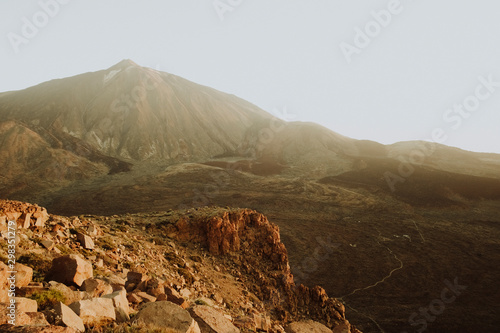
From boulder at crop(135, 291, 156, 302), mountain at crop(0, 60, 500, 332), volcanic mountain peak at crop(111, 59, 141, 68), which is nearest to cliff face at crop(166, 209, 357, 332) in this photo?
boulder at crop(135, 291, 156, 302)

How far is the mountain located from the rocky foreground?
24.4ft

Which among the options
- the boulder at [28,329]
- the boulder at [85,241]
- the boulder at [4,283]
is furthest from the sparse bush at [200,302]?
the boulder at [28,329]

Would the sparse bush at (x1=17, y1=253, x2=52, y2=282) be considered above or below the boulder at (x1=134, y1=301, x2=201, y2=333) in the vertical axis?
above

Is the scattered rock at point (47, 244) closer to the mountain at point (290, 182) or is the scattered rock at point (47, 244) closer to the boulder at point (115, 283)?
the boulder at point (115, 283)

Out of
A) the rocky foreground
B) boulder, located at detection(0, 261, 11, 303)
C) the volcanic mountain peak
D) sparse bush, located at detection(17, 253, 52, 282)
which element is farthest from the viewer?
the volcanic mountain peak

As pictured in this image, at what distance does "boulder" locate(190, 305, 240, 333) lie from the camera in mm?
5398

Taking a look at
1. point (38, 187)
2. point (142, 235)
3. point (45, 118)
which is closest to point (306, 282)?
point (142, 235)

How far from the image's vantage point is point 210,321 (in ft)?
18.5

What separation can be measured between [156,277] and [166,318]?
3.24 meters

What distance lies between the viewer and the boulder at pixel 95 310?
4012 millimetres

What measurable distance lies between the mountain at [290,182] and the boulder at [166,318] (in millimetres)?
13017

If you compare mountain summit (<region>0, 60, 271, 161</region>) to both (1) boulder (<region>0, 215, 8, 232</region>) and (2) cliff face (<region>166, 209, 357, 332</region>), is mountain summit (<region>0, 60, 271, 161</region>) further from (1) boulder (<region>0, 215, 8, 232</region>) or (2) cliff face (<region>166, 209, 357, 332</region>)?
(1) boulder (<region>0, 215, 8, 232</region>)

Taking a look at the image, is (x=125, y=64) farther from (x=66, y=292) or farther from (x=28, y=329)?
(x=28, y=329)

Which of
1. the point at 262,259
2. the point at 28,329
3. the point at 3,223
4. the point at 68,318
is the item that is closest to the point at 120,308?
the point at 68,318
